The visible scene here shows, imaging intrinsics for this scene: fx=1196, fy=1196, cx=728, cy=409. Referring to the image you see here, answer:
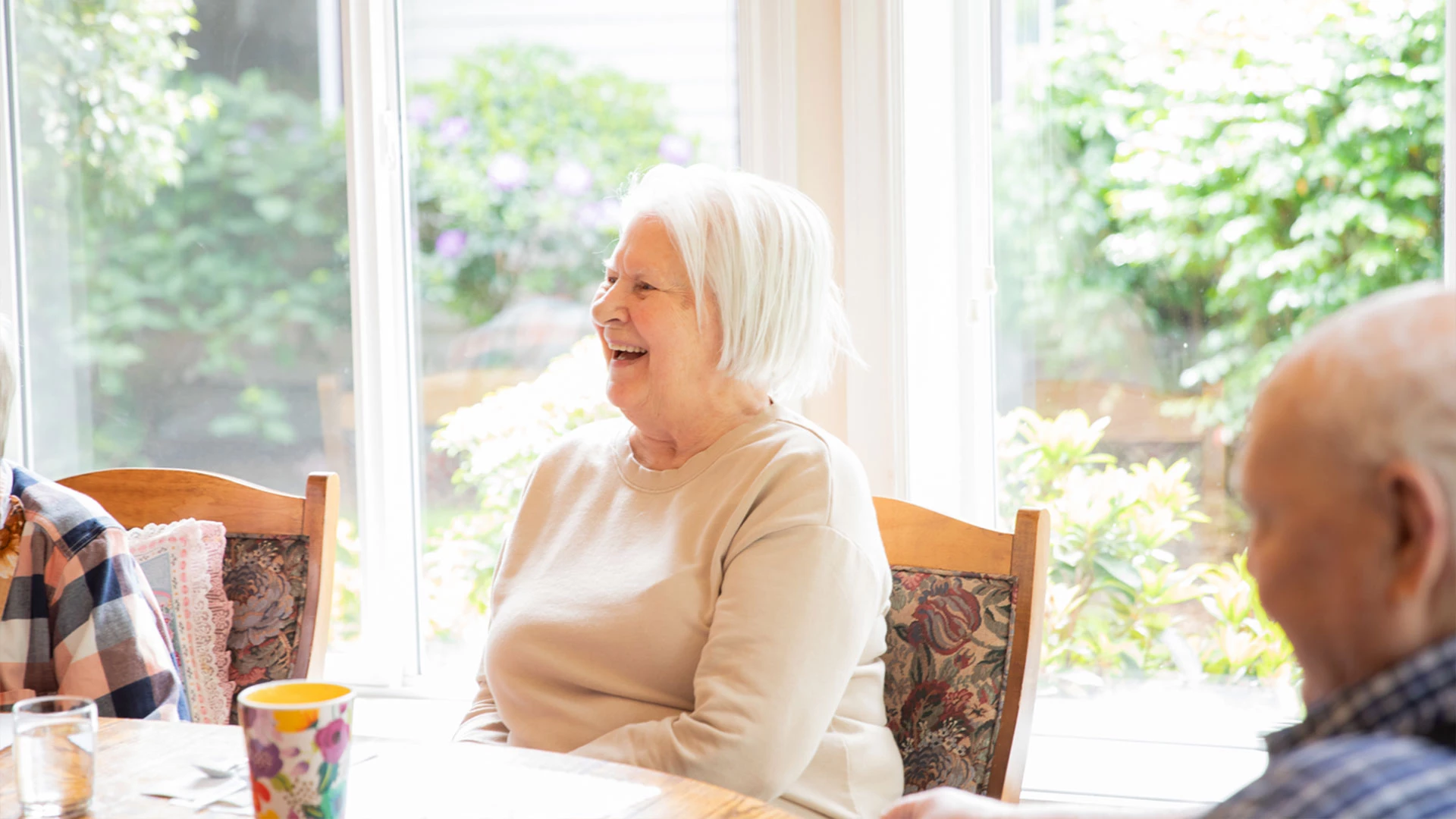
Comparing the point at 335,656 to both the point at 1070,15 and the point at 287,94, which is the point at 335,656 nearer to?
the point at 287,94

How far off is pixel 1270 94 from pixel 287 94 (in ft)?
6.51

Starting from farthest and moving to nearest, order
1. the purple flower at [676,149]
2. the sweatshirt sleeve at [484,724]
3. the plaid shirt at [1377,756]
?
the purple flower at [676,149]
the sweatshirt sleeve at [484,724]
the plaid shirt at [1377,756]

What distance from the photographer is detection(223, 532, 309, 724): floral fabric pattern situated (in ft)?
5.86

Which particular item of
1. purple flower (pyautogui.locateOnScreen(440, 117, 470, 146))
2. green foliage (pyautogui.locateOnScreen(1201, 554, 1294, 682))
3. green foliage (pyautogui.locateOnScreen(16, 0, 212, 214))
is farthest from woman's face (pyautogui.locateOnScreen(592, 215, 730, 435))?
green foliage (pyautogui.locateOnScreen(16, 0, 212, 214))

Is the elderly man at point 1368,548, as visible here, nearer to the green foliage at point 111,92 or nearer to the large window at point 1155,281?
the large window at point 1155,281

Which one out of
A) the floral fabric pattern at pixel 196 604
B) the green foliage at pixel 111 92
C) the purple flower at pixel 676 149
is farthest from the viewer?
the green foliage at pixel 111 92

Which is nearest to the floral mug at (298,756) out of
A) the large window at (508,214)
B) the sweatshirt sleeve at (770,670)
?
the sweatshirt sleeve at (770,670)

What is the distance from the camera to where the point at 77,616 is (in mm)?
1395

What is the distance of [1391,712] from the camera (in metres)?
0.56

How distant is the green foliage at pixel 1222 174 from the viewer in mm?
2061

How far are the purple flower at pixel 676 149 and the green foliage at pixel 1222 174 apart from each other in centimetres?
62

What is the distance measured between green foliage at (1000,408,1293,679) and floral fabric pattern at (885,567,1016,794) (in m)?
0.87

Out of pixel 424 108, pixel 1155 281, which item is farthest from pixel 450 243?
pixel 1155 281

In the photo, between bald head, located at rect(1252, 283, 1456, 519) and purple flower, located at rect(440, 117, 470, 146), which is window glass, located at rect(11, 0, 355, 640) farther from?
bald head, located at rect(1252, 283, 1456, 519)
